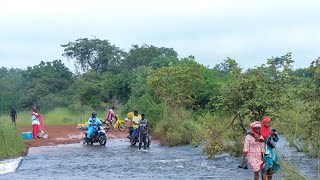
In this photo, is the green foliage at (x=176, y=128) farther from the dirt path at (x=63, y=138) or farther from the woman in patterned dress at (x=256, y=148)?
the woman in patterned dress at (x=256, y=148)

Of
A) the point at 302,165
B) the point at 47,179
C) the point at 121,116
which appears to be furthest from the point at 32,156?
the point at 121,116

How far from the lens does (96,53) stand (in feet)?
222

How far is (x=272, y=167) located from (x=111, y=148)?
46.0ft

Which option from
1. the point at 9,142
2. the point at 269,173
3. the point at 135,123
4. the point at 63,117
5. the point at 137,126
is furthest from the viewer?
the point at 63,117

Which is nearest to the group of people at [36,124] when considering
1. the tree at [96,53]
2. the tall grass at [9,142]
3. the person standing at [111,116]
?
the tall grass at [9,142]

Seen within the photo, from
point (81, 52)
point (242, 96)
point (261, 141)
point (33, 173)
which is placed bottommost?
point (33, 173)

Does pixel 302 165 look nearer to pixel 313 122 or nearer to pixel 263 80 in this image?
pixel 263 80

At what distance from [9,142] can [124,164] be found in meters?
5.76

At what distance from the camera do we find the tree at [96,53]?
66.9 m

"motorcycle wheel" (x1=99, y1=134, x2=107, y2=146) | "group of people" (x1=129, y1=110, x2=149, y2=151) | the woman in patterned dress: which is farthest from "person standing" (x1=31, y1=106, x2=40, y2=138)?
the woman in patterned dress

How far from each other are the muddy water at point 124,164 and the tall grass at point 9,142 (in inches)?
22.7

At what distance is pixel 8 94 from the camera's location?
55000mm

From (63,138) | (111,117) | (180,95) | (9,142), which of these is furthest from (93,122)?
(111,117)

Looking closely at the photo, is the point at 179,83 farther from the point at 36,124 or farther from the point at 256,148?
the point at 256,148
